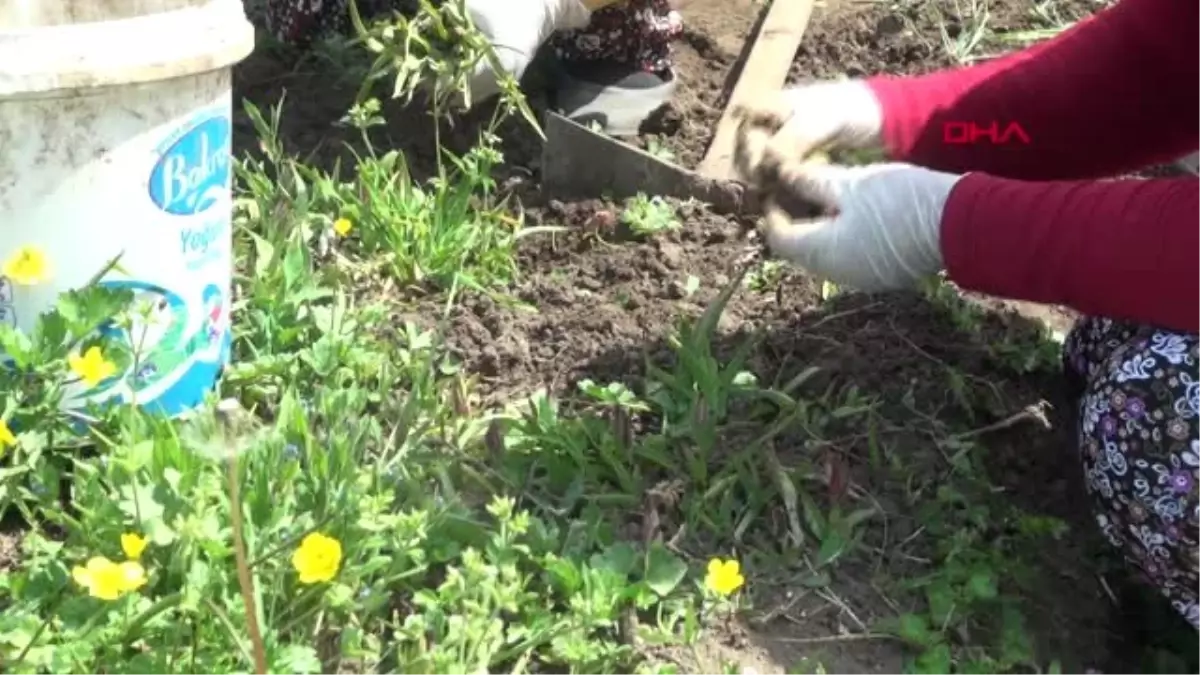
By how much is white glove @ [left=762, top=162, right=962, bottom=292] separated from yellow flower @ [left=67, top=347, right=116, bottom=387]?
598mm

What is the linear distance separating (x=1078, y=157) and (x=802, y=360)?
361 millimetres

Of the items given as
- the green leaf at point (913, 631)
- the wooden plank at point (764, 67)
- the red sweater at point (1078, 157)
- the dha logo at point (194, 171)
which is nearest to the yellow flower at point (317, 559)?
the dha logo at point (194, 171)

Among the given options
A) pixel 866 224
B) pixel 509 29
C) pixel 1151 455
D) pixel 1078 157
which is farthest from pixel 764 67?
pixel 1151 455

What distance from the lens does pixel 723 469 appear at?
5.08ft

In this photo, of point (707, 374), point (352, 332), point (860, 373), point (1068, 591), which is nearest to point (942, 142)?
point (860, 373)

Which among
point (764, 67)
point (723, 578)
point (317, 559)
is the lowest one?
point (764, 67)

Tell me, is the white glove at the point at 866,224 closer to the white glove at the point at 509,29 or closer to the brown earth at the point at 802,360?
the brown earth at the point at 802,360

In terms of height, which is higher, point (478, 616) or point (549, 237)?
point (478, 616)

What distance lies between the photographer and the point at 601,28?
2.23 meters

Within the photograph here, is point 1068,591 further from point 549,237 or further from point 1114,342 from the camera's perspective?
point 549,237

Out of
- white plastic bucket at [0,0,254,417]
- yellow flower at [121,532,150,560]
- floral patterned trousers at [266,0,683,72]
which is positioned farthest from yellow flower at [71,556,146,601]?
floral patterned trousers at [266,0,683,72]

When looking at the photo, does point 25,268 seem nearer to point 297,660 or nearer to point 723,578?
point 297,660

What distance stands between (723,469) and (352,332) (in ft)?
1.33

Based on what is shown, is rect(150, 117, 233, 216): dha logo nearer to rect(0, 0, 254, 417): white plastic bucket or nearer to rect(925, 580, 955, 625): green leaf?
rect(0, 0, 254, 417): white plastic bucket
